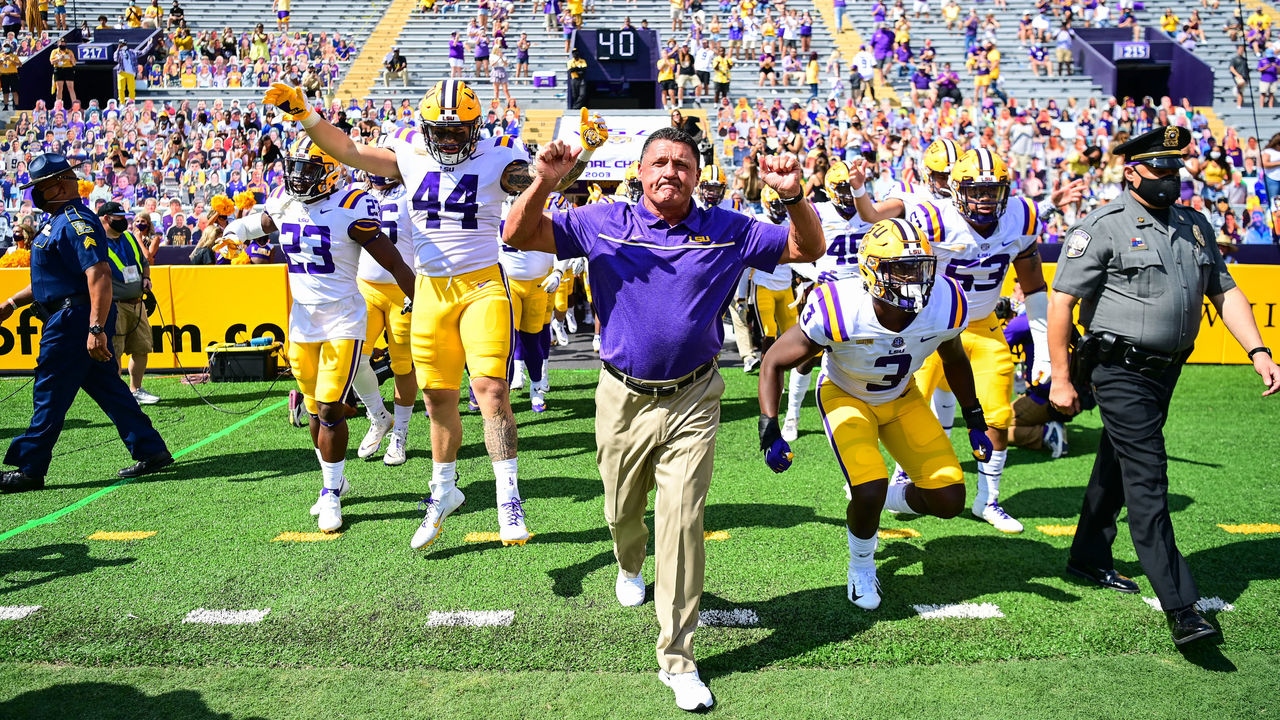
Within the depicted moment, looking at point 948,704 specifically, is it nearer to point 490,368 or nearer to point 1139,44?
point 490,368

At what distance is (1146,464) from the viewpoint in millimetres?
4059

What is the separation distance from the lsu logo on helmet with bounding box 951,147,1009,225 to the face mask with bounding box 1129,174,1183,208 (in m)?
1.11

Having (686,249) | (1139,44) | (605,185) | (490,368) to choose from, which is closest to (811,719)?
(686,249)

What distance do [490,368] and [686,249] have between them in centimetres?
165

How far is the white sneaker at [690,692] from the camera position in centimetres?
344

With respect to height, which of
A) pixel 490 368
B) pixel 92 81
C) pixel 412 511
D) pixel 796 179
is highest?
pixel 92 81

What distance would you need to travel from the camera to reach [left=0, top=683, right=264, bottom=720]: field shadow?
11.2 feet

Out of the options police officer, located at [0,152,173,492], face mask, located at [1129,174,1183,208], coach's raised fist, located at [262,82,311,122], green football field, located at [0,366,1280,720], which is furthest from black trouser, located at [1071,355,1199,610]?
police officer, located at [0,152,173,492]

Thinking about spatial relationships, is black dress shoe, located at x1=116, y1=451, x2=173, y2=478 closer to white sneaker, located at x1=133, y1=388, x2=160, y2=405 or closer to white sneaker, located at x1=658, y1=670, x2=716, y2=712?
white sneaker, located at x1=133, y1=388, x2=160, y2=405

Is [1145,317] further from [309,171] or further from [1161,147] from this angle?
[309,171]

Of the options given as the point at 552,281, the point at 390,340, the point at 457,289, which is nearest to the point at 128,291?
the point at 390,340

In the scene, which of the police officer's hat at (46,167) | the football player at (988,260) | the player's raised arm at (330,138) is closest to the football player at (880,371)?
the football player at (988,260)

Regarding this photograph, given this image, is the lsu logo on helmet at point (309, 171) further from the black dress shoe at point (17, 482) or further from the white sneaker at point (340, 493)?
the black dress shoe at point (17, 482)

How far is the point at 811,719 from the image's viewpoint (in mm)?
3395
